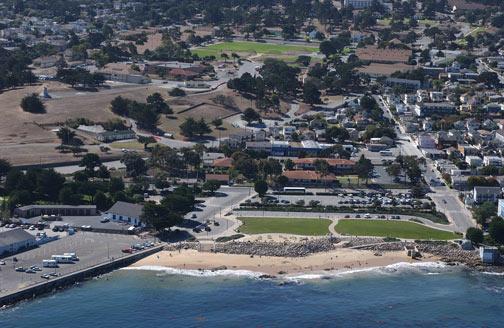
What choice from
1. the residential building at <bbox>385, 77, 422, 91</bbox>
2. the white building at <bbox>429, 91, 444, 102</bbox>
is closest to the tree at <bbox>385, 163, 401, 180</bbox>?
the white building at <bbox>429, 91, 444, 102</bbox>

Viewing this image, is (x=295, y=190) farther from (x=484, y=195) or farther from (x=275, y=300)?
(x=275, y=300)

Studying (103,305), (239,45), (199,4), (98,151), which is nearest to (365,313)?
(103,305)

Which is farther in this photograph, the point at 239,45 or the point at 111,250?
the point at 239,45

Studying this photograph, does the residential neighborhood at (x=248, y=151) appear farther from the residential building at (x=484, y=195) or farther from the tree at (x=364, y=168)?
the tree at (x=364, y=168)

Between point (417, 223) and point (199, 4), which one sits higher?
point (199, 4)

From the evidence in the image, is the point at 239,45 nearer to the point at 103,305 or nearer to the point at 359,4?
the point at 359,4

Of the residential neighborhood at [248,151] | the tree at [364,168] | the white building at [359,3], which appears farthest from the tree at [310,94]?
the white building at [359,3]

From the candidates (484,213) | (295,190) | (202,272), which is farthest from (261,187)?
(202,272)
